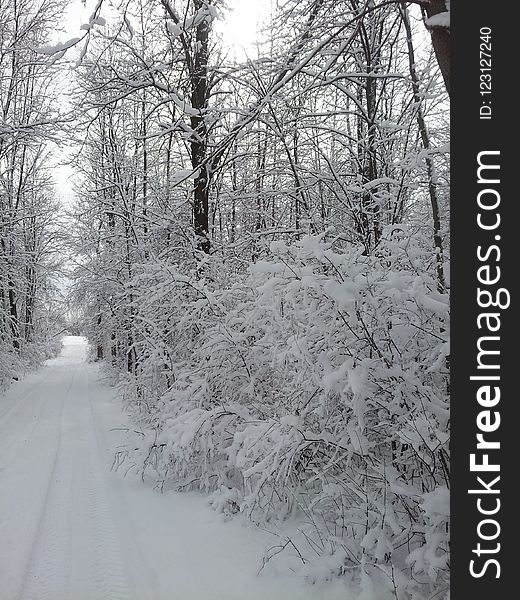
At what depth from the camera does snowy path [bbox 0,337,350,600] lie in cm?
294

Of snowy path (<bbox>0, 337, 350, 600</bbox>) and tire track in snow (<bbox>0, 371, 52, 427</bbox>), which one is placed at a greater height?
snowy path (<bbox>0, 337, 350, 600</bbox>)

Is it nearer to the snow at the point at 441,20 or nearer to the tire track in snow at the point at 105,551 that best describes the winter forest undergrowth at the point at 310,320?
the snow at the point at 441,20

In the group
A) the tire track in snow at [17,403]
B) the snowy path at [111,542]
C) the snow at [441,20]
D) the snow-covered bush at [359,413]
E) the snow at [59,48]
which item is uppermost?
the snow at [59,48]

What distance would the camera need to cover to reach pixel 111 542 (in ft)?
11.8

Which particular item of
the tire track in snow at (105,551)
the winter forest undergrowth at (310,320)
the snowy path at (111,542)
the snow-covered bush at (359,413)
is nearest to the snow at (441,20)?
the winter forest undergrowth at (310,320)

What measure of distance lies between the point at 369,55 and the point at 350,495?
240 inches

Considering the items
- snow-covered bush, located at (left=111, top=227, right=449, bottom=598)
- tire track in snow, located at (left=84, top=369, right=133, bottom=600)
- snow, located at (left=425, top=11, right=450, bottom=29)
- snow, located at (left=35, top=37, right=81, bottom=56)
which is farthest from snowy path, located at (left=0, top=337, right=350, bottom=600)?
snow, located at (left=35, top=37, right=81, bottom=56)

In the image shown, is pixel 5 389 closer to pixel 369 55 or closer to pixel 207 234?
pixel 207 234

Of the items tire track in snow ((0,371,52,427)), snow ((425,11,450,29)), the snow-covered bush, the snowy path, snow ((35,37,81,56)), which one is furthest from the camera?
tire track in snow ((0,371,52,427))

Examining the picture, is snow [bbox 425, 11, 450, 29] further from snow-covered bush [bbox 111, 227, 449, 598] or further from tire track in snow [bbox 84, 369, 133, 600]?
tire track in snow [bbox 84, 369, 133, 600]

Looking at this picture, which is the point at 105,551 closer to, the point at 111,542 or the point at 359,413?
the point at 111,542

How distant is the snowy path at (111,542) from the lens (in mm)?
2936

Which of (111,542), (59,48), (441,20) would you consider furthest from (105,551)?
(59,48)

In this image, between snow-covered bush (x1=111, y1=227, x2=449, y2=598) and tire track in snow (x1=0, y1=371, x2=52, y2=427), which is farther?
tire track in snow (x1=0, y1=371, x2=52, y2=427)
